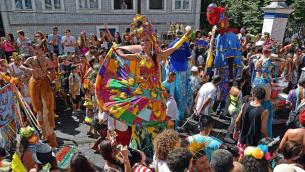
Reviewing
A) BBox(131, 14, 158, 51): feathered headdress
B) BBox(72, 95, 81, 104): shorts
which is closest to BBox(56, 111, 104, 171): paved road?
BBox(72, 95, 81, 104): shorts

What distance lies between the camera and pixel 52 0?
57.8ft

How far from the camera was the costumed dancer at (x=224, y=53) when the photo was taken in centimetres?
702

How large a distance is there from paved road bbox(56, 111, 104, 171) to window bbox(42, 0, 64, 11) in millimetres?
11729

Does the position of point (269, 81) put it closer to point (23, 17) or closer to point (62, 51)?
point (62, 51)

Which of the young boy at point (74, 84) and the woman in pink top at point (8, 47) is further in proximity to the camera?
the woman in pink top at point (8, 47)

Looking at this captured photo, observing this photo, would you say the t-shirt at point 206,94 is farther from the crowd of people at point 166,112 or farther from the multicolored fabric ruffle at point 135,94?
the multicolored fabric ruffle at point 135,94

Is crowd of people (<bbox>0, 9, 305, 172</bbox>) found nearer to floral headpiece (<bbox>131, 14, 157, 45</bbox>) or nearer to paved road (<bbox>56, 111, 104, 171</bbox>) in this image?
floral headpiece (<bbox>131, 14, 157, 45</bbox>)

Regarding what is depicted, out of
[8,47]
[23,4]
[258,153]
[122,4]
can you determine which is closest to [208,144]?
[258,153]

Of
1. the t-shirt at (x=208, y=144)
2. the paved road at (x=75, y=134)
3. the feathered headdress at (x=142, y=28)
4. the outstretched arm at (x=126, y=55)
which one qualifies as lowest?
the paved road at (x=75, y=134)

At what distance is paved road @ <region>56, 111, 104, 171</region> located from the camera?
548cm

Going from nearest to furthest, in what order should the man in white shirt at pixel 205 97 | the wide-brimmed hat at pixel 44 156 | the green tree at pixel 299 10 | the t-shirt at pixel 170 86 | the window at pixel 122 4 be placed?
the wide-brimmed hat at pixel 44 156 < the man in white shirt at pixel 205 97 < the t-shirt at pixel 170 86 < the green tree at pixel 299 10 < the window at pixel 122 4

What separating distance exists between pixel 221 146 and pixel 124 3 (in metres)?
17.2

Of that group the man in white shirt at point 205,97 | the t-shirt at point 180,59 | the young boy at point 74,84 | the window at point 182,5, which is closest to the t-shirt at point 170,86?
the t-shirt at point 180,59

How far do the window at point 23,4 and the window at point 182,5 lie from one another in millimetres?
8978
